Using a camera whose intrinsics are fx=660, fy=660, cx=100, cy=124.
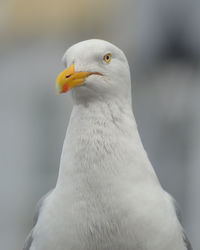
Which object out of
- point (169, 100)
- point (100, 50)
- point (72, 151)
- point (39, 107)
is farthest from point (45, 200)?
point (39, 107)

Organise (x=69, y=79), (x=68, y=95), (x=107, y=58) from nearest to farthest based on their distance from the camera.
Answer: (x=69, y=79)
(x=107, y=58)
(x=68, y=95)

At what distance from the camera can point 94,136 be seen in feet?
7.43

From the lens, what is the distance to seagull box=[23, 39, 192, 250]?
219 centimetres

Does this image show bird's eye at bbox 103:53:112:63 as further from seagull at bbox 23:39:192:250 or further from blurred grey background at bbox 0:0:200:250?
blurred grey background at bbox 0:0:200:250

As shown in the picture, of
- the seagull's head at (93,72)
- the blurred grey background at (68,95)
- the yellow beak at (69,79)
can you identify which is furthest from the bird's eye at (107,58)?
the blurred grey background at (68,95)

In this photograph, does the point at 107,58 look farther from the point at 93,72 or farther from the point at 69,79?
the point at 69,79

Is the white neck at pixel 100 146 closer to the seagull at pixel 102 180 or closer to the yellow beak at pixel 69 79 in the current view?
the seagull at pixel 102 180

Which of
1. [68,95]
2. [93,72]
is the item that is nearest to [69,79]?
[93,72]

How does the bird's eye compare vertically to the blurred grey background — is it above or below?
above

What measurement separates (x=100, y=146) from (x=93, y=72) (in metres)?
0.26

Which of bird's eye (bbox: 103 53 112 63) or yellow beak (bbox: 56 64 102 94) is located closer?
yellow beak (bbox: 56 64 102 94)

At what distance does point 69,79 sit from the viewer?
219cm

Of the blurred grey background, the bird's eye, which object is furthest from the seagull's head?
the blurred grey background

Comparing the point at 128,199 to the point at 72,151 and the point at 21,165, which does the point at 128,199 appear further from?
the point at 21,165
